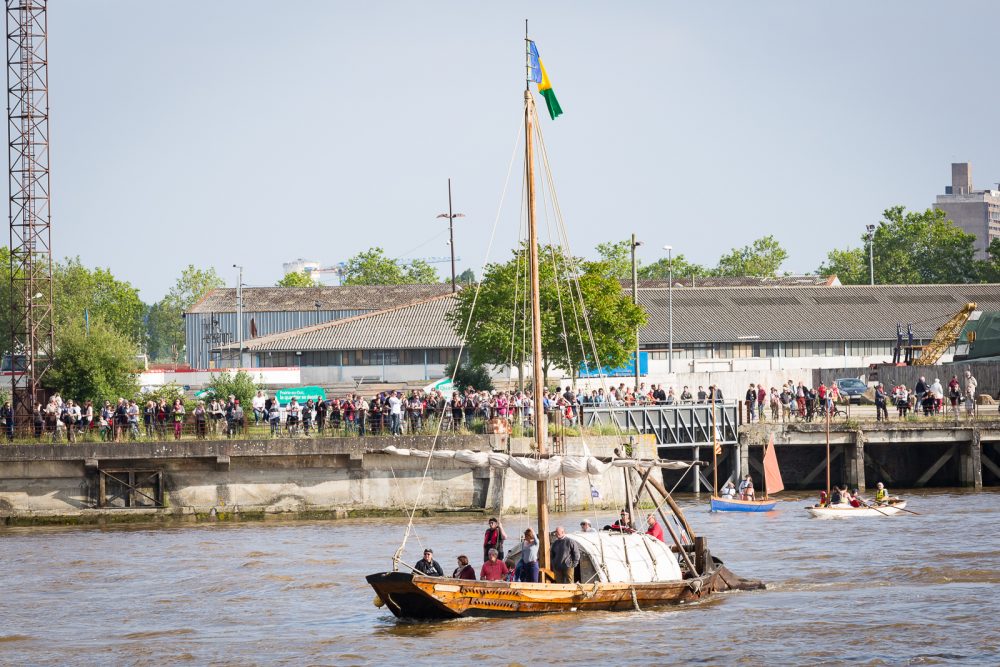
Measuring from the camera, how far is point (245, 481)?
4425 centimetres

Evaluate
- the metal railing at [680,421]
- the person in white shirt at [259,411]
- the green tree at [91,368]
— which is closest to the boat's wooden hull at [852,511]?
the metal railing at [680,421]

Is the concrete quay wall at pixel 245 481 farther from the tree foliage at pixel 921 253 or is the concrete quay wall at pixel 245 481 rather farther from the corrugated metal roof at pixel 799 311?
the tree foliage at pixel 921 253

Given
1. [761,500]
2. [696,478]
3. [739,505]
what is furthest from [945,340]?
[739,505]

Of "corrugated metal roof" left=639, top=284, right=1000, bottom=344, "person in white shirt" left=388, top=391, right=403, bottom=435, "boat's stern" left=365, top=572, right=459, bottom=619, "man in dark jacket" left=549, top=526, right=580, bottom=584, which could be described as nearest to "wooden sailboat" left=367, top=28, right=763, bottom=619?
"boat's stern" left=365, top=572, right=459, bottom=619

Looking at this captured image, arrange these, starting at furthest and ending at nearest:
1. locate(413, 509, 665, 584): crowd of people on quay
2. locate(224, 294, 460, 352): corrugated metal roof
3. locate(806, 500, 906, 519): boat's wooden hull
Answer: locate(224, 294, 460, 352): corrugated metal roof < locate(806, 500, 906, 519): boat's wooden hull < locate(413, 509, 665, 584): crowd of people on quay

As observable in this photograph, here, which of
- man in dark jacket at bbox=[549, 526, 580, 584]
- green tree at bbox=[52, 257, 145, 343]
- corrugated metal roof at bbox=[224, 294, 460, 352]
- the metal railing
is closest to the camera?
man in dark jacket at bbox=[549, 526, 580, 584]

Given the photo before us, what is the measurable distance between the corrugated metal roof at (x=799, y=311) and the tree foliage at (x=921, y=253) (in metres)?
31.9

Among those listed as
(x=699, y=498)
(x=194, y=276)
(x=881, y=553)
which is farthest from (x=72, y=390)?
(x=194, y=276)

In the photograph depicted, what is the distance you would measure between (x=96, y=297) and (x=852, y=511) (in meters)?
107

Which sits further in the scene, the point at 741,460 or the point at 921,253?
the point at 921,253

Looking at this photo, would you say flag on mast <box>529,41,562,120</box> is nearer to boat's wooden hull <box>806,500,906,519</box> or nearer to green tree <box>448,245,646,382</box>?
boat's wooden hull <box>806,500,906,519</box>

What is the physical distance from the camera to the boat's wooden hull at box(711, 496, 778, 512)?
4762 cm

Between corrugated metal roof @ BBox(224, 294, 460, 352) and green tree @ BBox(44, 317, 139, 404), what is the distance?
91.3ft

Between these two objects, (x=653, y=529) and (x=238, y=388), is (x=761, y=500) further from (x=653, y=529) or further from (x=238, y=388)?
(x=238, y=388)
